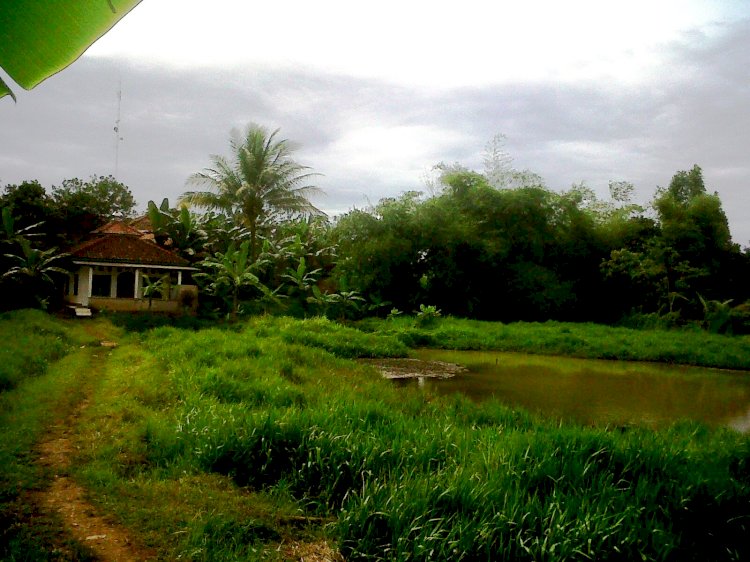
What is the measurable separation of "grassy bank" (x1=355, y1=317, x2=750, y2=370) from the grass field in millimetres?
Answer: 9256

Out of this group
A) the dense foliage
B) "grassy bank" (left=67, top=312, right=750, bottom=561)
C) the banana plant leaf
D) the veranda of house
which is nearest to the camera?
the banana plant leaf

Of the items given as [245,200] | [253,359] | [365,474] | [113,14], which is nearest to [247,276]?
[245,200]

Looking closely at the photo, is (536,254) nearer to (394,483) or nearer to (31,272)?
(31,272)

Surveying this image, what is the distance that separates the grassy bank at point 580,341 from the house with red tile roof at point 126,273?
18.3ft

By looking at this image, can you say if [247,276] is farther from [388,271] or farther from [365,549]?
[365,549]

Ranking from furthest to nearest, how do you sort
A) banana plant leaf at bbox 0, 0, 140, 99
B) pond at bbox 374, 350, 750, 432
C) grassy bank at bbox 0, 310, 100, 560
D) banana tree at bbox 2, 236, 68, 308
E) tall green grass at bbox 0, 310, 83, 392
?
banana tree at bbox 2, 236, 68, 308, pond at bbox 374, 350, 750, 432, tall green grass at bbox 0, 310, 83, 392, grassy bank at bbox 0, 310, 100, 560, banana plant leaf at bbox 0, 0, 140, 99

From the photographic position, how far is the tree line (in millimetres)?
18297

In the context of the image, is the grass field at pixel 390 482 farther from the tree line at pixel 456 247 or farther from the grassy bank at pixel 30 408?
the tree line at pixel 456 247

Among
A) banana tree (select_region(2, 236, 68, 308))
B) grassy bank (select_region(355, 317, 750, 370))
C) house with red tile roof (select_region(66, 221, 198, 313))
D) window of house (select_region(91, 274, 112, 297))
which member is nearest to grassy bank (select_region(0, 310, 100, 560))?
banana tree (select_region(2, 236, 68, 308))

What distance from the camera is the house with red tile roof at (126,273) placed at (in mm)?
16531

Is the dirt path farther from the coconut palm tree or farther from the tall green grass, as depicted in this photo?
the coconut palm tree

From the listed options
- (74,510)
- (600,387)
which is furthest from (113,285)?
(74,510)

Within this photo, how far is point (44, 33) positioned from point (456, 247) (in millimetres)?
19989

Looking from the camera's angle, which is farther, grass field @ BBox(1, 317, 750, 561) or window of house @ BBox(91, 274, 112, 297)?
window of house @ BBox(91, 274, 112, 297)
